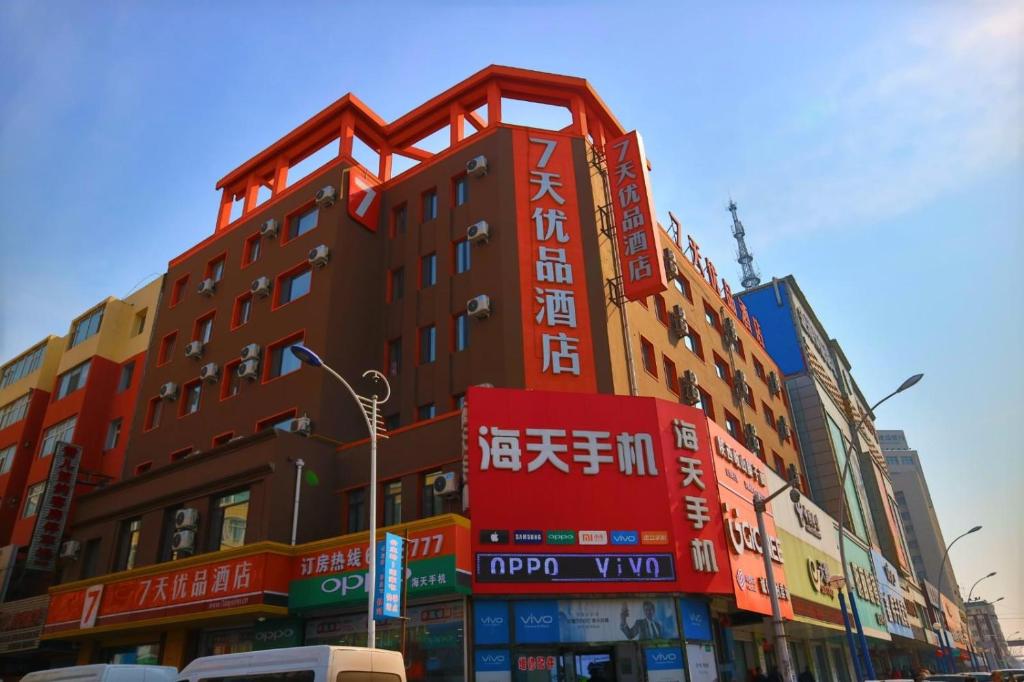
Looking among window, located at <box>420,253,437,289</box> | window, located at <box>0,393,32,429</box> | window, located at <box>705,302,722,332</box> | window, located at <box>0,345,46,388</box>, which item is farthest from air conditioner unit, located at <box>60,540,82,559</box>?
window, located at <box>705,302,722,332</box>

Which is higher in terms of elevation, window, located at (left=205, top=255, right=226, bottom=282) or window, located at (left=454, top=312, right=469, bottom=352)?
window, located at (left=205, top=255, right=226, bottom=282)

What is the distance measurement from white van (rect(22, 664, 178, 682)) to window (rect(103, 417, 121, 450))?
23922 millimetres

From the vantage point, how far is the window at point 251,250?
109ft

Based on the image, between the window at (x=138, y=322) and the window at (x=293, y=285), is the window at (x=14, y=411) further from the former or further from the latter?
the window at (x=293, y=285)

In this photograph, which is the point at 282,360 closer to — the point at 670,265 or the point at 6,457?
the point at 670,265

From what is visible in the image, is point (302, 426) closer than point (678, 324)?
Yes

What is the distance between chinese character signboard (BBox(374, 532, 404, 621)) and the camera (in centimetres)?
1518

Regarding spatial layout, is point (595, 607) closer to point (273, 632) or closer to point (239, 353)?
point (273, 632)

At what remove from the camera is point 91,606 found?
2392 centimetres

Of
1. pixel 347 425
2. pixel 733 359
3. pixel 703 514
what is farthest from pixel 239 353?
pixel 733 359

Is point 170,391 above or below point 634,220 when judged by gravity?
below

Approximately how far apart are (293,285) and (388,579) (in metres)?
17.8

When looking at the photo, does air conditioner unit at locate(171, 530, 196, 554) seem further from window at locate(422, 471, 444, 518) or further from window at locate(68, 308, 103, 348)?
window at locate(68, 308, 103, 348)

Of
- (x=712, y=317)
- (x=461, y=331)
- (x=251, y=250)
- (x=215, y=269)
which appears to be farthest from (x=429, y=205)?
(x=712, y=317)
